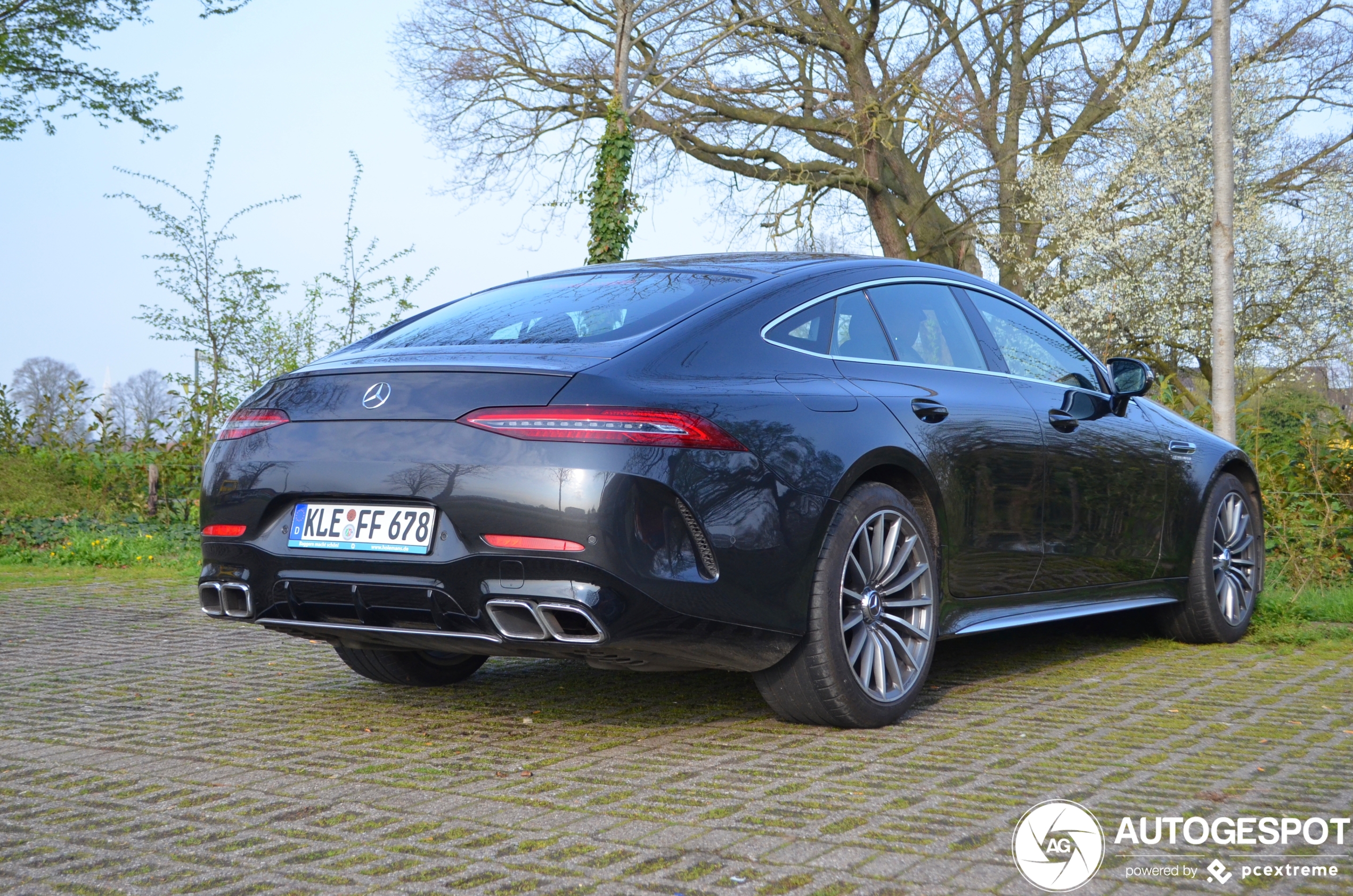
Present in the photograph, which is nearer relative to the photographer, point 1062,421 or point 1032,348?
point 1062,421

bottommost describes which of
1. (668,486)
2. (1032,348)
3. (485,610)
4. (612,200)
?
(485,610)

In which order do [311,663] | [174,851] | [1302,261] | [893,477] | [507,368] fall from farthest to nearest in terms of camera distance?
[1302,261] < [311,663] < [893,477] < [507,368] < [174,851]

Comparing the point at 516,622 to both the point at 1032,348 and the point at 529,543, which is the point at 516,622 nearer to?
the point at 529,543

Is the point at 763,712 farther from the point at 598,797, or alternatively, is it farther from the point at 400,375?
the point at 400,375

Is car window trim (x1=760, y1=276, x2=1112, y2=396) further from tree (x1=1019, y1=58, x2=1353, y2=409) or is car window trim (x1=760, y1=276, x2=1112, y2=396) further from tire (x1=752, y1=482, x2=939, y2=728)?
tree (x1=1019, y1=58, x2=1353, y2=409)

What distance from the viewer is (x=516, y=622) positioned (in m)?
3.49

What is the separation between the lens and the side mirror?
18.4ft

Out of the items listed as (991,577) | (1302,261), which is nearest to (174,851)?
(991,577)

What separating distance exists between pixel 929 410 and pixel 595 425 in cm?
145

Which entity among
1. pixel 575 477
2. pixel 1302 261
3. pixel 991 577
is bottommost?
pixel 991 577

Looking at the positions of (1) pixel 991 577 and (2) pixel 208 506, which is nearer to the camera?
(2) pixel 208 506

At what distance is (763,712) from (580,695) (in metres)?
0.73

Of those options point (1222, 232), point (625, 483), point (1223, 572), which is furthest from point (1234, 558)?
point (1222, 232)

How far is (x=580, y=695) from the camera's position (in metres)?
4.76
